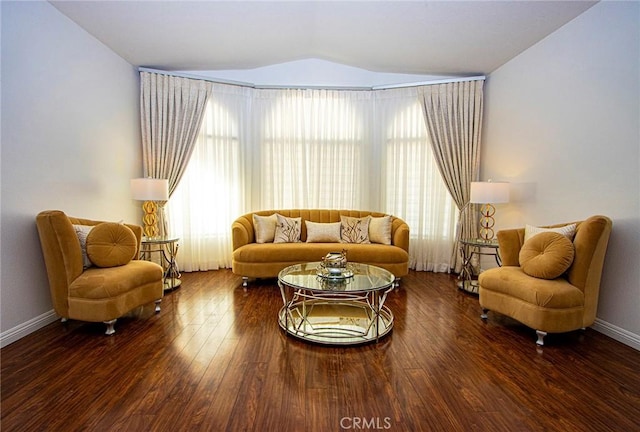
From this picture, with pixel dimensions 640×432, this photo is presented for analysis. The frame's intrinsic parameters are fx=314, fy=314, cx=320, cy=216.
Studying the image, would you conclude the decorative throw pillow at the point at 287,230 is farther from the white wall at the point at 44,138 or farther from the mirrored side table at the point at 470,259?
the mirrored side table at the point at 470,259

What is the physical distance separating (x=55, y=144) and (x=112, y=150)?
2.85 feet

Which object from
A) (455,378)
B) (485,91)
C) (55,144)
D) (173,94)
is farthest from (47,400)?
(485,91)

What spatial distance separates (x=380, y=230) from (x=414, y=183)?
1.07 m

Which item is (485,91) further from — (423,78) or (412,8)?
(412,8)

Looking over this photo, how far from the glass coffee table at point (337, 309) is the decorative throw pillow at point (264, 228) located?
1214 mm

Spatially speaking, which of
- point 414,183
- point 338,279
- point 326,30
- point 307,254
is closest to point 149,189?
point 307,254

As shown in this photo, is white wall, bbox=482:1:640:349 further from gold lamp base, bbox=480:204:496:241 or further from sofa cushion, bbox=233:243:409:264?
sofa cushion, bbox=233:243:409:264

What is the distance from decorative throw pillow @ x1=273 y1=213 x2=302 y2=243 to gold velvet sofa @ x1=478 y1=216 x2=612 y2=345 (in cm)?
260

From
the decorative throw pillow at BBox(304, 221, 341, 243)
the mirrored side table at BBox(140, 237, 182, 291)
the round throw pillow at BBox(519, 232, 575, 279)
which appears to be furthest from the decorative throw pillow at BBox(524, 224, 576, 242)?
the mirrored side table at BBox(140, 237, 182, 291)

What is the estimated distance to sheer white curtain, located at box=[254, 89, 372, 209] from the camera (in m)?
4.96

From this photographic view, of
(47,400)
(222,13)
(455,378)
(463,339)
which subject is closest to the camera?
(47,400)

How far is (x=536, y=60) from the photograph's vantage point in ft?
11.8

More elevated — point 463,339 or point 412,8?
point 412,8

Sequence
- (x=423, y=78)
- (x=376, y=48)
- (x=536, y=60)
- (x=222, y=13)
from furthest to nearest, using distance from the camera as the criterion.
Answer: (x=423, y=78)
(x=376, y=48)
(x=536, y=60)
(x=222, y=13)
